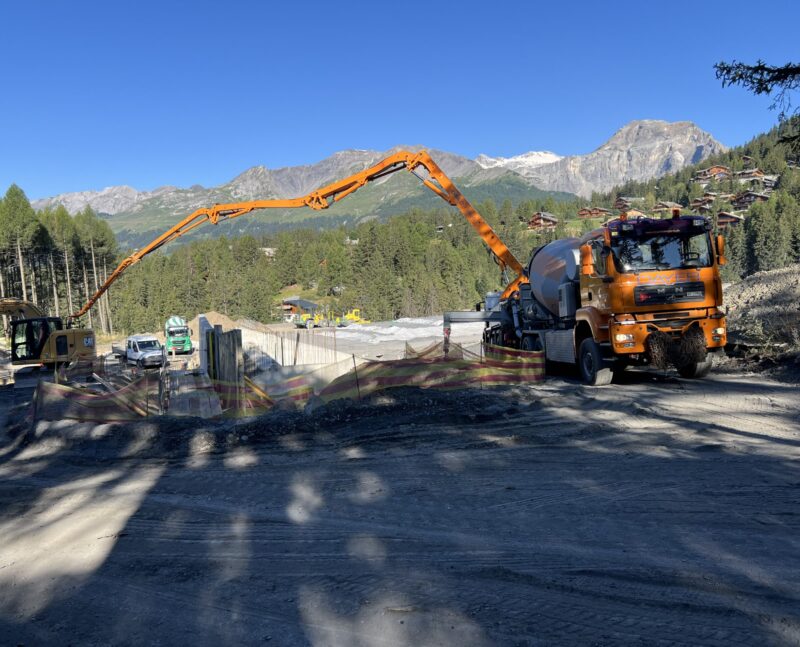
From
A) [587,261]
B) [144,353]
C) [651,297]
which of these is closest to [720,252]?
[651,297]

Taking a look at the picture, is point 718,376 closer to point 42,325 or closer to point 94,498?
point 94,498

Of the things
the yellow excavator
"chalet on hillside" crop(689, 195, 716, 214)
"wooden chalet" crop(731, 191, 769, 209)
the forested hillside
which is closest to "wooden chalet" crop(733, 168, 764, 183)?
"wooden chalet" crop(731, 191, 769, 209)

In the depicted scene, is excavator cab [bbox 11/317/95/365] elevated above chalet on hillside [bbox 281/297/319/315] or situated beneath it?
situated beneath

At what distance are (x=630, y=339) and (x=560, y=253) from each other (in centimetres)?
518

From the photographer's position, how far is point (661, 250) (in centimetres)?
1352

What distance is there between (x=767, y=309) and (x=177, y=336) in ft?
109

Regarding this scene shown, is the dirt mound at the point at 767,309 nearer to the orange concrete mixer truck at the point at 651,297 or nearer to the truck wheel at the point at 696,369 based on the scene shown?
the truck wheel at the point at 696,369

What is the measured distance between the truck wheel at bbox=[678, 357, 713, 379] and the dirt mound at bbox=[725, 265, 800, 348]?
2.73 meters

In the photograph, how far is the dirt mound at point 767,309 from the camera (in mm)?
16703

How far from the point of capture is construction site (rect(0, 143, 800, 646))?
414cm

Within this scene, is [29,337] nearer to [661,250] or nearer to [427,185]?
[427,185]

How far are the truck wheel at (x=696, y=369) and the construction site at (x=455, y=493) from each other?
2.8 inches

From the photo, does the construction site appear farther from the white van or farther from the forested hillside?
the forested hillside

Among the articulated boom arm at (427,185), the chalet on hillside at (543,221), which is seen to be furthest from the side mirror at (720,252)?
the chalet on hillside at (543,221)
